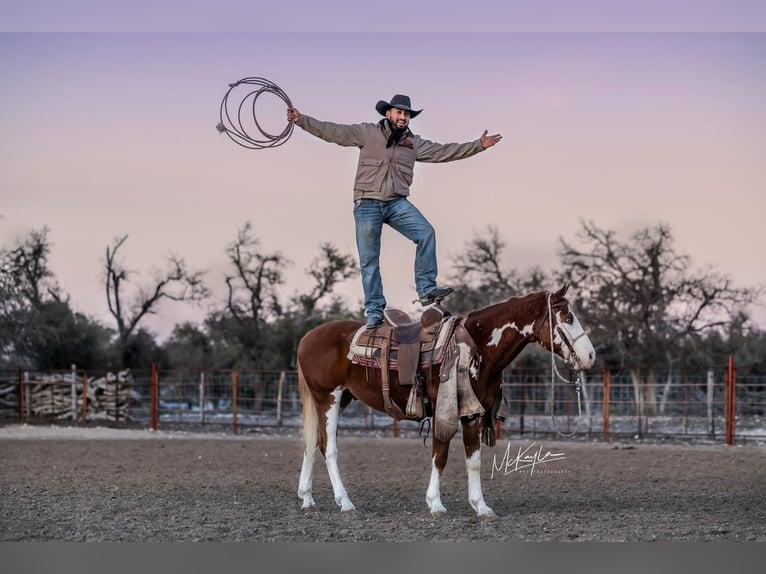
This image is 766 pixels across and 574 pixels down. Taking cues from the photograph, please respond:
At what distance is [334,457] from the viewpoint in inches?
299

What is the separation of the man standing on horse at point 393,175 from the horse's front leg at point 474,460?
100 cm

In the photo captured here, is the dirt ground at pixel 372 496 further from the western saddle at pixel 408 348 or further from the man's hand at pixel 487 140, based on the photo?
the man's hand at pixel 487 140

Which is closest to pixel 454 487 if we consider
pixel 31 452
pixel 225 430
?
pixel 31 452

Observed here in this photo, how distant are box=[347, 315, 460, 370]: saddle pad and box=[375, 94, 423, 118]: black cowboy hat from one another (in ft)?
5.40

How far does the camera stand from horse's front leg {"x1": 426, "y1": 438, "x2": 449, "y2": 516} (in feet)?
23.4

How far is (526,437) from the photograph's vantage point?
19203 millimetres

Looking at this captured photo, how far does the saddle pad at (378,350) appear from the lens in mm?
7211

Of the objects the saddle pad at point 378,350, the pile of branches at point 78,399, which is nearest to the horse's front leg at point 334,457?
the saddle pad at point 378,350

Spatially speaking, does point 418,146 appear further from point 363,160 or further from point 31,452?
point 31,452

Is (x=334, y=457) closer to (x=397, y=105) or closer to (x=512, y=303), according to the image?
(x=512, y=303)

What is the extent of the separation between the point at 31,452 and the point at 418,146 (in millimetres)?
9719

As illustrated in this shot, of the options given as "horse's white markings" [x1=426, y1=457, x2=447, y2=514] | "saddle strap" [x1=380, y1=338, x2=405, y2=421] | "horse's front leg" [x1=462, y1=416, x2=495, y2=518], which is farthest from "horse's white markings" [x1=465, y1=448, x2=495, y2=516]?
"saddle strap" [x1=380, y1=338, x2=405, y2=421]

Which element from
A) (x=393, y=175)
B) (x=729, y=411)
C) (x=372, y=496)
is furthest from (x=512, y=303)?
(x=729, y=411)

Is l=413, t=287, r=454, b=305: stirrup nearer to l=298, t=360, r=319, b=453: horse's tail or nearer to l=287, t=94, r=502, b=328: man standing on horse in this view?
l=287, t=94, r=502, b=328: man standing on horse
